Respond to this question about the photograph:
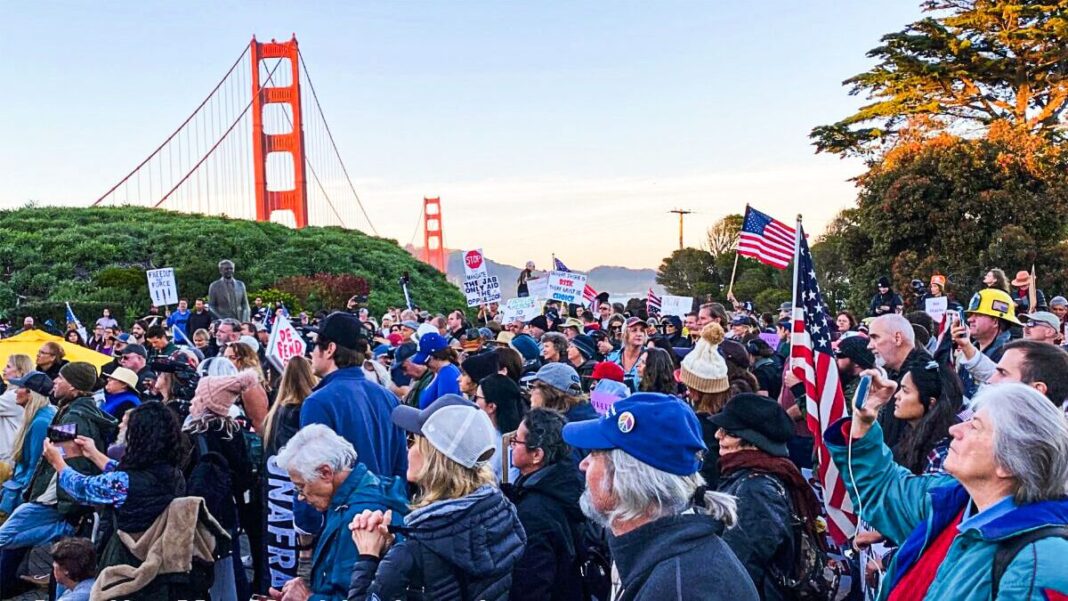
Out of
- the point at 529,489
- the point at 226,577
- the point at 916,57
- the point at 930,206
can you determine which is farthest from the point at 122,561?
the point at 916,57

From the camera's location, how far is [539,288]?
15922mm

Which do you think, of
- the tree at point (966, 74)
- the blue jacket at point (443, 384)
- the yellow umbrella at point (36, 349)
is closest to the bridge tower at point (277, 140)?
the tree at point (966, 74)

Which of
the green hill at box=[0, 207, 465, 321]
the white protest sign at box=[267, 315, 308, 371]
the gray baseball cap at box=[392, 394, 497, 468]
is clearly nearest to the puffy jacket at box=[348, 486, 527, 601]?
the gray baseball cap at box=[392, 394, 497, 468]

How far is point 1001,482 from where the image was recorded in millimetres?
2350

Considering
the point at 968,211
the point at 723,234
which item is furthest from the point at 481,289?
the point at 723,234

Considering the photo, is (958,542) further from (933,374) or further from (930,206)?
(930,206)

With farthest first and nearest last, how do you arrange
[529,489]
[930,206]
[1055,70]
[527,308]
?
[1055,70] → [930,206] → [527,308] → [529,489]

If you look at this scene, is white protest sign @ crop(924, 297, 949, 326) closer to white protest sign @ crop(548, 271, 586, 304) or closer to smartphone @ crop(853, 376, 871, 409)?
white protest sign @ crop(548, 271, 586, 304)

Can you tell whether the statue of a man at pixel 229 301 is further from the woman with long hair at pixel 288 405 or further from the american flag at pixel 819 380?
the american flag at pixel 819 380

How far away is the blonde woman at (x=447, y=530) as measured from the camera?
123 inches

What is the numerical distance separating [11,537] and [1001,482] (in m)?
5.25

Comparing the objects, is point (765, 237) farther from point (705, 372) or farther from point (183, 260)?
point (183, 260)

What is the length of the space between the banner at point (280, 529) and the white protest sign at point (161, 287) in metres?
13.4

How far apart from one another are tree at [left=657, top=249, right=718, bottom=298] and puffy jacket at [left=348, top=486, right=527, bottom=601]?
4154 centimetres
